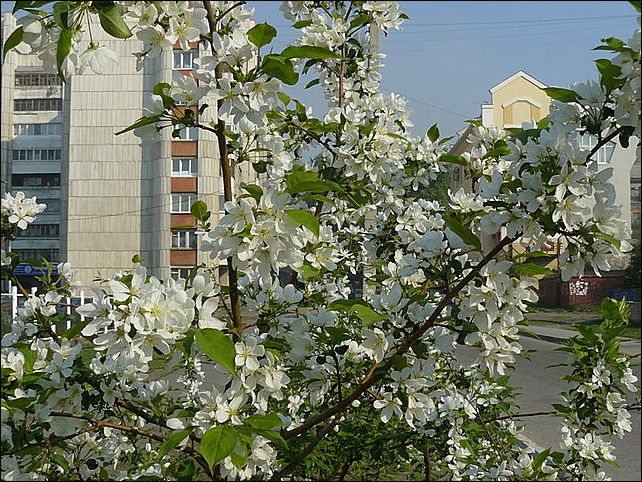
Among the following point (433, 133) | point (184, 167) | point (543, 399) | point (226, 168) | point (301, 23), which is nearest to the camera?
point (226, 168)

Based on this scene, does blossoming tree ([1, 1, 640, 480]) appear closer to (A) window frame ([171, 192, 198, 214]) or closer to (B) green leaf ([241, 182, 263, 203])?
(B) green leaf ([241, 182, 263, 203])

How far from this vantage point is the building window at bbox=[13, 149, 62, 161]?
18703 millimetres

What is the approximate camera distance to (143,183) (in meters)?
15.9

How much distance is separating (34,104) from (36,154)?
1935 mm

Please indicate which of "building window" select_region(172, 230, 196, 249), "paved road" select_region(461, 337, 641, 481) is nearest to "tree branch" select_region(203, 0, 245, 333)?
"paved road" select_region(461, 337, 641, 481)

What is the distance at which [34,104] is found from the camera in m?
19.7

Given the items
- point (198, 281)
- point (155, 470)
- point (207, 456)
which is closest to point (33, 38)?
point (198, 281)

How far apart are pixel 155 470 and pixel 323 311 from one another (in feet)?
1.93

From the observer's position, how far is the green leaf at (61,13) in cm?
54

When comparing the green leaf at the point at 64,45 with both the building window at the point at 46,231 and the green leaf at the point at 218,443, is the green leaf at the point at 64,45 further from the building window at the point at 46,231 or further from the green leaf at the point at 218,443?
the building window at the point at 46,231

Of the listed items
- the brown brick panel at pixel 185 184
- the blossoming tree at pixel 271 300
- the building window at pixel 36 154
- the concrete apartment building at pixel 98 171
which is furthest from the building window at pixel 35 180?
the blossoming tree at pixel 271 300

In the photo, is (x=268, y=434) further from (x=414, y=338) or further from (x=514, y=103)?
(x=514, y=103)

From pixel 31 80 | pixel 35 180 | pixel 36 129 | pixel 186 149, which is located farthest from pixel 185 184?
pixel 31 80

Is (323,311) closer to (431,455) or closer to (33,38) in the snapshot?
(33,38)
